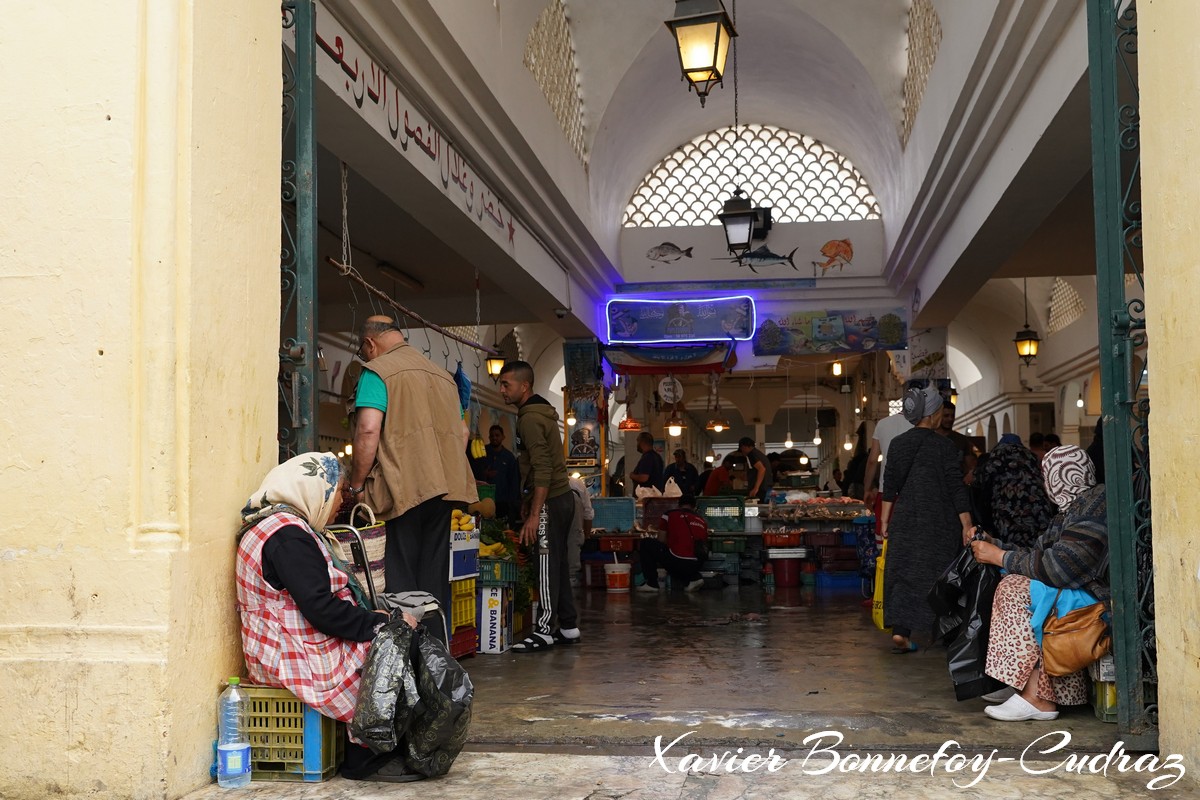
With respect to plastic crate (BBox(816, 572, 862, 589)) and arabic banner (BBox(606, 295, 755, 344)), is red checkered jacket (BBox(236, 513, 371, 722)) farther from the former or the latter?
arabic banner (BBox(606, 295, 755, 344))

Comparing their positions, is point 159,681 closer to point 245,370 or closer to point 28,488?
point 28,488

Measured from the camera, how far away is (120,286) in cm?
354

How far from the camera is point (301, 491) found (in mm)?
3805

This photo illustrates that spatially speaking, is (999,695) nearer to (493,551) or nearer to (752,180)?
(493,551)

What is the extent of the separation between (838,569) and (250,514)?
8.42 meters

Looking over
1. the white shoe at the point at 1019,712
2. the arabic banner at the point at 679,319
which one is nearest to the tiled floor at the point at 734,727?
the white shoe at the point at 1019,712

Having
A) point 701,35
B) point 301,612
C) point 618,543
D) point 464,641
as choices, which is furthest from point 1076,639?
point 618,543

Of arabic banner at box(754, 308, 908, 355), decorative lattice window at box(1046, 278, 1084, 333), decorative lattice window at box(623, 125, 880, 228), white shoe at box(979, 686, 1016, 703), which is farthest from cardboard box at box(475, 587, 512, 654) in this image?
decorative lattice window at box(1046, 278, 1084, 333)

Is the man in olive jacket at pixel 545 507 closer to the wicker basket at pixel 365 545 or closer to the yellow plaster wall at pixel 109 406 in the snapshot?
the wicker basket at pixel 365 545

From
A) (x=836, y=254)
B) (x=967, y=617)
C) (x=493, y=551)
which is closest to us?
(x=967, y=617)

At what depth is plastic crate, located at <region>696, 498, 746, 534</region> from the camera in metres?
11.9

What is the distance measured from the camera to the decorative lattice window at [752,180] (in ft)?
47.4

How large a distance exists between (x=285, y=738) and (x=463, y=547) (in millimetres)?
2959

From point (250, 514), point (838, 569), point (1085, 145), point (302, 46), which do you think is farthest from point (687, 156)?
point (250, 514)
